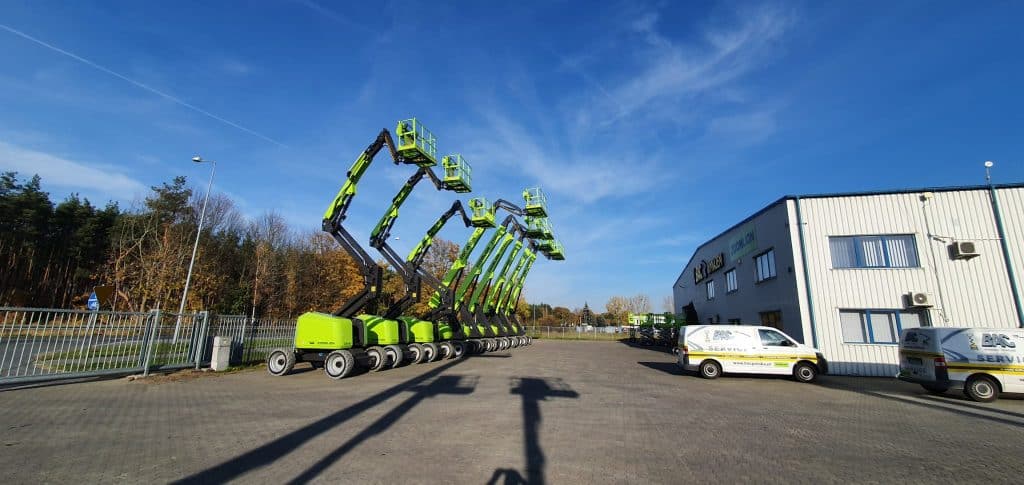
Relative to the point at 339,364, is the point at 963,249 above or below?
above

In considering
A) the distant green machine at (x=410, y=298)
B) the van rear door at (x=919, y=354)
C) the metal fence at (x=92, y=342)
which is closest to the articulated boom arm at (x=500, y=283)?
the distant green machine at (x=410, y=298)

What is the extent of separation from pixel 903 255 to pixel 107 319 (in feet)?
87.5

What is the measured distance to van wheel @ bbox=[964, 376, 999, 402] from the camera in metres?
10.8

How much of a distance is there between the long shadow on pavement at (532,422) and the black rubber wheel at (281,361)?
7.08 meters

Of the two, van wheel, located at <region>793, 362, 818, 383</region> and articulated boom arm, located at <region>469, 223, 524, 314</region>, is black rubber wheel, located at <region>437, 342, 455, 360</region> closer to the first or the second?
articulated boom arm, located at <region>469, 223, 524, 314</region>

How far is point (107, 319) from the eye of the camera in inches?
449

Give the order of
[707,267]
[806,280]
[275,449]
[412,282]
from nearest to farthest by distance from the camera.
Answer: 1. [275,449]
2. [806,280]
3. [412,282]
4. [707,267]

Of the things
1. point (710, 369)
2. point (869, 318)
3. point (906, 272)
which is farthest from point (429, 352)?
point (906, 272)

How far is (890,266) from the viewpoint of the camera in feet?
56.5

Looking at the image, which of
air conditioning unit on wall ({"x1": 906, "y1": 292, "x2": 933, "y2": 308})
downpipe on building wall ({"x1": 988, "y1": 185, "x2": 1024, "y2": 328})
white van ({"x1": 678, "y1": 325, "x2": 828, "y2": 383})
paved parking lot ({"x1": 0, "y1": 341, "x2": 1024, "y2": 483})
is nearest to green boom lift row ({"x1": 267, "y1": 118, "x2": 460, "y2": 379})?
paved parking lot ({"x1": 0, "y1": 341, "x2": 1024, "y2": 483})

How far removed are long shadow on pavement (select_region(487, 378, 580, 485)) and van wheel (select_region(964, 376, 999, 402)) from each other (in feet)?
32.3

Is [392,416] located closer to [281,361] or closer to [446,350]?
[281,361]

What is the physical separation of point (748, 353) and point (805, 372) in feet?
5.92

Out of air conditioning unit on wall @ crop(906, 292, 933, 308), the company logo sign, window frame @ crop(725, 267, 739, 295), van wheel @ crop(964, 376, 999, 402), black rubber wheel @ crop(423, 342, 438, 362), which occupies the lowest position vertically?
van wheel @ crop(964, 376, 999, 402)
